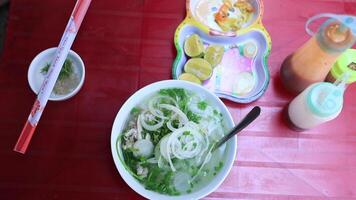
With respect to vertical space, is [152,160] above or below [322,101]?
below

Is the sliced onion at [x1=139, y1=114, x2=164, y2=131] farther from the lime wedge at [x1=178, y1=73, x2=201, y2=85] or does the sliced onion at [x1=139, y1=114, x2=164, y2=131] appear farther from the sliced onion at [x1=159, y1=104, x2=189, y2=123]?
the lime wedge at [x1=178, y1=73, x2=201, y2=85]

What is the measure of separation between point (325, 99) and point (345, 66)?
15 cm

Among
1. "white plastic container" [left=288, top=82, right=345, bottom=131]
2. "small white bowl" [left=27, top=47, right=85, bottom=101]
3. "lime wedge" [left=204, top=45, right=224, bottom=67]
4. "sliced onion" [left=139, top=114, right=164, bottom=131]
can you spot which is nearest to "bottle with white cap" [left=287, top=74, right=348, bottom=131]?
"white plastic container" [left=288, top=82, right=345, bottom=131]

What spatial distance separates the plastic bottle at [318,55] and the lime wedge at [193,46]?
0.24 m

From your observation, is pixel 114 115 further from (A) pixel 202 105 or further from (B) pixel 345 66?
(B) pixel 345 66

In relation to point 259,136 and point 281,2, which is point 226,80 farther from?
point 281,2

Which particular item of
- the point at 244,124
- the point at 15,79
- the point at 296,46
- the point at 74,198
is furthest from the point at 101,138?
the point at 296,46

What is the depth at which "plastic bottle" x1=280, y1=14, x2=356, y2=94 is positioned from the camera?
79cm

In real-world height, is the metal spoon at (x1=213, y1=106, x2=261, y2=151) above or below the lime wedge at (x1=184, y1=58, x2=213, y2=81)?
above

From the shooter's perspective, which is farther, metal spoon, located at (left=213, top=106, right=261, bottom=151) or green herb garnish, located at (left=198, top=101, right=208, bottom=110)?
green herb garnish, located at (left=198, top=101, right=208, bottom=110)

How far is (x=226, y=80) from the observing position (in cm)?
100

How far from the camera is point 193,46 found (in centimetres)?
100

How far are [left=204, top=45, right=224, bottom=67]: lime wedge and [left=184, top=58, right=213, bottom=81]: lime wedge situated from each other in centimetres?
2

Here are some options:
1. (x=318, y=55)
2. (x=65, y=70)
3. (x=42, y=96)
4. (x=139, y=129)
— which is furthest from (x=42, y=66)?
(x=318, y=55)
